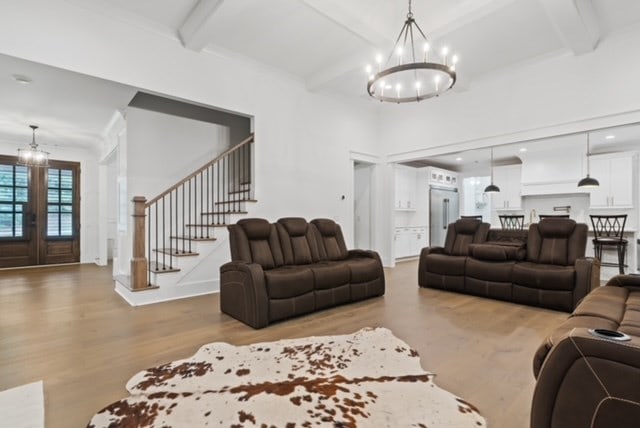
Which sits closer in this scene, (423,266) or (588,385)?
(588,385)

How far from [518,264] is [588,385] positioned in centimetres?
341

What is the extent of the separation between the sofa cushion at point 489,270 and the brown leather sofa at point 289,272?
132 centimetres

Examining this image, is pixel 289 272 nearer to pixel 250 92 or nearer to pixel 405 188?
pixel 250 92

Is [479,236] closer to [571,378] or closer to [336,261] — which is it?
[336,261]

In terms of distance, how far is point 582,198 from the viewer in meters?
7.42

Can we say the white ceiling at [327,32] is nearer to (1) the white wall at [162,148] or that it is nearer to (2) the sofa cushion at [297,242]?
(1) the white wall at [162,148]

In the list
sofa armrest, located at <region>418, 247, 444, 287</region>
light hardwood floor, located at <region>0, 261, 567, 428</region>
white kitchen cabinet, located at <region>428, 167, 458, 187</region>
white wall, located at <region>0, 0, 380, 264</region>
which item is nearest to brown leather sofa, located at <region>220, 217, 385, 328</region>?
light hardwood floor, located at <region>0, 261, 567, 428</region>

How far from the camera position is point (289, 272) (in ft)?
11.6

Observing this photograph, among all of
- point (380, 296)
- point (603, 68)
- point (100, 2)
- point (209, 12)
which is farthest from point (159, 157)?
point (603, 68)

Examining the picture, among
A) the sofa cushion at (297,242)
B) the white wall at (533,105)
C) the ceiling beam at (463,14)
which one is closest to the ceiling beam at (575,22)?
the white wall at (533,105)

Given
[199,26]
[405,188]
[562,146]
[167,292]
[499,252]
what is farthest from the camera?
[405,188]

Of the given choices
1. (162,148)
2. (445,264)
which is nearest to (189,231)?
(162,148)

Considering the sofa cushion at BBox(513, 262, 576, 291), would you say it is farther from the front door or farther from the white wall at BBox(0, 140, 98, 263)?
the front door

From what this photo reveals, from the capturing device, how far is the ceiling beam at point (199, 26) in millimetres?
3615
